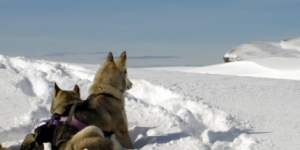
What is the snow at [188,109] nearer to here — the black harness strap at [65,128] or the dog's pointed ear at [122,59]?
the dog's pointed ear at [122,59]

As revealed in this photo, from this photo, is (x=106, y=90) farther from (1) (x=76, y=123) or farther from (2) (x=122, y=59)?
(1) (x=76, y=123)

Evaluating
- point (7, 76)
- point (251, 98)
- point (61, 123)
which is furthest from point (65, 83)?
point (61, 123)

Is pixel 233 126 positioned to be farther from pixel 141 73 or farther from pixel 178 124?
pixel 141 73

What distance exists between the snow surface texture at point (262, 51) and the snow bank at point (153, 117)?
2160 centimetres

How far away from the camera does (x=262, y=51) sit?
108 feet

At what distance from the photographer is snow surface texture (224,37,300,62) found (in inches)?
1238

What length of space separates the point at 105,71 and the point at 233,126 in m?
2.17

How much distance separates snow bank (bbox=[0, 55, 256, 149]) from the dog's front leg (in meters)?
0.17

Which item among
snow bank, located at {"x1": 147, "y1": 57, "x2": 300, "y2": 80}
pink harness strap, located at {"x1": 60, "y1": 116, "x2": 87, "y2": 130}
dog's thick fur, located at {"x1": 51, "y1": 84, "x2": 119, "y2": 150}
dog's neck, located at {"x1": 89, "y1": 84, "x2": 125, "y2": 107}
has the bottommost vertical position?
snow bank, located at {"x1": 147, "y1": 57, "x2": 300, "y2": 80}

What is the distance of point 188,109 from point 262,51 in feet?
84.8

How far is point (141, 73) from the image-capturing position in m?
12.9

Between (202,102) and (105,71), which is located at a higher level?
(105,71)

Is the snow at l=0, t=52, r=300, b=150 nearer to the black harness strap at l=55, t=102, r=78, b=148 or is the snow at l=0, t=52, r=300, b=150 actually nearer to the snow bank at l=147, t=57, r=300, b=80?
the black harness strap at l=55, t=102, r=78, b=148

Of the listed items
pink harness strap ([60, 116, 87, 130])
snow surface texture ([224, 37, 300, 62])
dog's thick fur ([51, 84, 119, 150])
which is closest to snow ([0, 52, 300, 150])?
pink harness strap ([60, 116, 87, 130])
